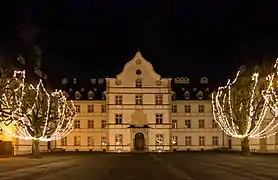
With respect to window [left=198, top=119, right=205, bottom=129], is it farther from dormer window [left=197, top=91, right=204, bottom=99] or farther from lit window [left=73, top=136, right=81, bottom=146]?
lit window [left=73, top=136, right=81, bottom=146]

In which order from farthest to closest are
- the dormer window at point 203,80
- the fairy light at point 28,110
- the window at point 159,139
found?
the dormer window at point 203,80 → the window at point 159,139 → the fairy light at point 28,110

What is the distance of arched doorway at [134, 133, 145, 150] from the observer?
9231 centimetres

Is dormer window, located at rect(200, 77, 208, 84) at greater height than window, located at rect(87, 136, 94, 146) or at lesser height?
greater

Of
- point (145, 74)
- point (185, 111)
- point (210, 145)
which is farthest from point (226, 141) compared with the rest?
point (145, 74)

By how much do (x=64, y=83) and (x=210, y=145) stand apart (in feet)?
108

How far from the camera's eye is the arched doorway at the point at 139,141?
92312 millimetres

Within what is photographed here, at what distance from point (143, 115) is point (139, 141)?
189 inches

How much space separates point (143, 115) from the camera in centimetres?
9312

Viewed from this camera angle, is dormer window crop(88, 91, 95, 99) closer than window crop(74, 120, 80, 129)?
No

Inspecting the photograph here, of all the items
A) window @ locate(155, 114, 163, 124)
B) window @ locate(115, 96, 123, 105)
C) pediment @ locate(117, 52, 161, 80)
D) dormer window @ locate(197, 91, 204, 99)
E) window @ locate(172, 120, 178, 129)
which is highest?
pediment @ locate(117, 52, 161, 80)

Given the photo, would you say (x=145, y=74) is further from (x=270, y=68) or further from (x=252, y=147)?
(x=270, y=68)

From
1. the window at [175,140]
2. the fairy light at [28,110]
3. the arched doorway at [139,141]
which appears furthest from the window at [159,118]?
the fairy light at [28,110]

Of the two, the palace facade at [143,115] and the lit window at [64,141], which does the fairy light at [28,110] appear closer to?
the palace facade at [143,115]

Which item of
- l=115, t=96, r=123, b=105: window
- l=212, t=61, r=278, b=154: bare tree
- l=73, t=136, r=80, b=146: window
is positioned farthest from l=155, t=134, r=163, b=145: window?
l=212, t=61, r=278, b=154: bare tree
